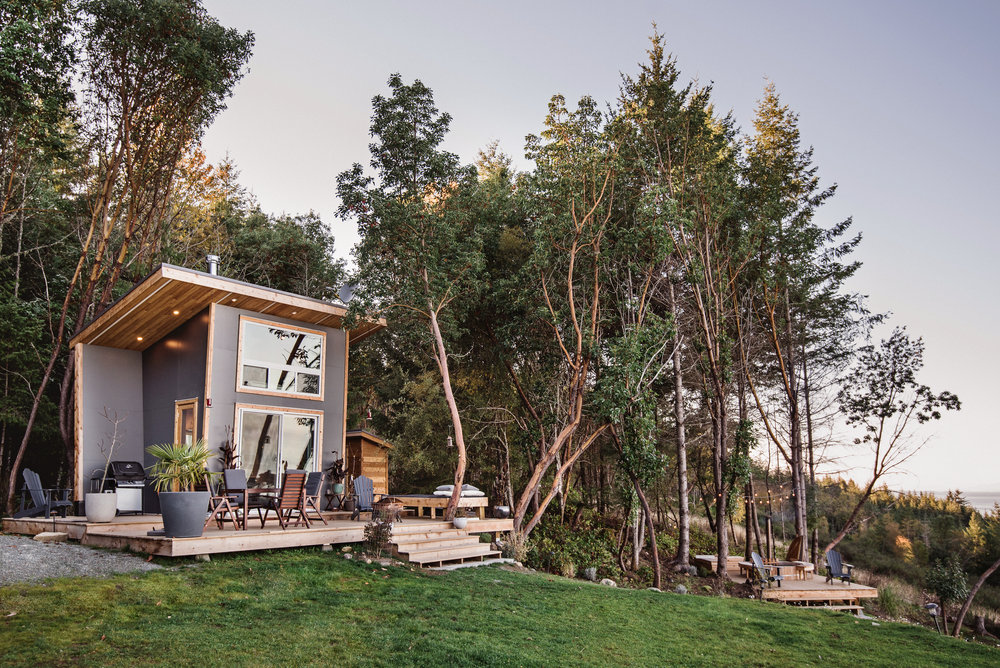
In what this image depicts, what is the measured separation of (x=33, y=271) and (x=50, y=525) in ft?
31.3

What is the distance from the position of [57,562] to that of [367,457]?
26.4 feet

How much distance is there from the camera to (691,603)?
8.03 metres

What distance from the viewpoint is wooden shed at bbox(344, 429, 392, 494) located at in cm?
1397

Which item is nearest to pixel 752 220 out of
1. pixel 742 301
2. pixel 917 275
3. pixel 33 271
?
pixel 742 301

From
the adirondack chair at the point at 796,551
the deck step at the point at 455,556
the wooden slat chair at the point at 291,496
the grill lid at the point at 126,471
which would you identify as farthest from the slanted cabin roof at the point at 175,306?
the adirondack chair at the point at 796,551

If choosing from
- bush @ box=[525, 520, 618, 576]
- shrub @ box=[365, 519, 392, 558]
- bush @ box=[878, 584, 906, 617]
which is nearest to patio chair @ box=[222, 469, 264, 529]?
shrub @ box=[365, 519, 392, 558]

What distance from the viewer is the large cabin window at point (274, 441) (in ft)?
33.6

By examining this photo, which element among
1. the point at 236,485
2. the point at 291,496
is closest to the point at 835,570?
the point at 291,496

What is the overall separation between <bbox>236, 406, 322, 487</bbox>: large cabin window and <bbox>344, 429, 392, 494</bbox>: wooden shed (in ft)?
8.92

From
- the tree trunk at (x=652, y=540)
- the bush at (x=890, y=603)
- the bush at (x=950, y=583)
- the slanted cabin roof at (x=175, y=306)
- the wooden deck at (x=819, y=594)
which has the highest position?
the slanted cabin roof at (x=175, y=306)

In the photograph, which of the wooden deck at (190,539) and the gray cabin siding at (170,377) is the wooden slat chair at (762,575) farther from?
the gray cabin siding at (170,377)

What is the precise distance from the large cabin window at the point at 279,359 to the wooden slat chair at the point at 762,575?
872cm

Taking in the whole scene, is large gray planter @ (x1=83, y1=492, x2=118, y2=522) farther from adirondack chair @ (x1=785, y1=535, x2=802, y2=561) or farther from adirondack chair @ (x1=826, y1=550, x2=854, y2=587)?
adirondack chair @ (x1=785, y1=535, x2=802, y2=561)

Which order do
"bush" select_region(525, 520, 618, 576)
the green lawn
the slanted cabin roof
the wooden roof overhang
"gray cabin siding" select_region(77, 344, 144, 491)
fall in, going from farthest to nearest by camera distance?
the wooden roof overhang < "bush" select_region(525, 520, 618, 576) < "gray cabin siding" select_region(77, 344, 144, 491) < the slanted cabin roof < the green lawn
